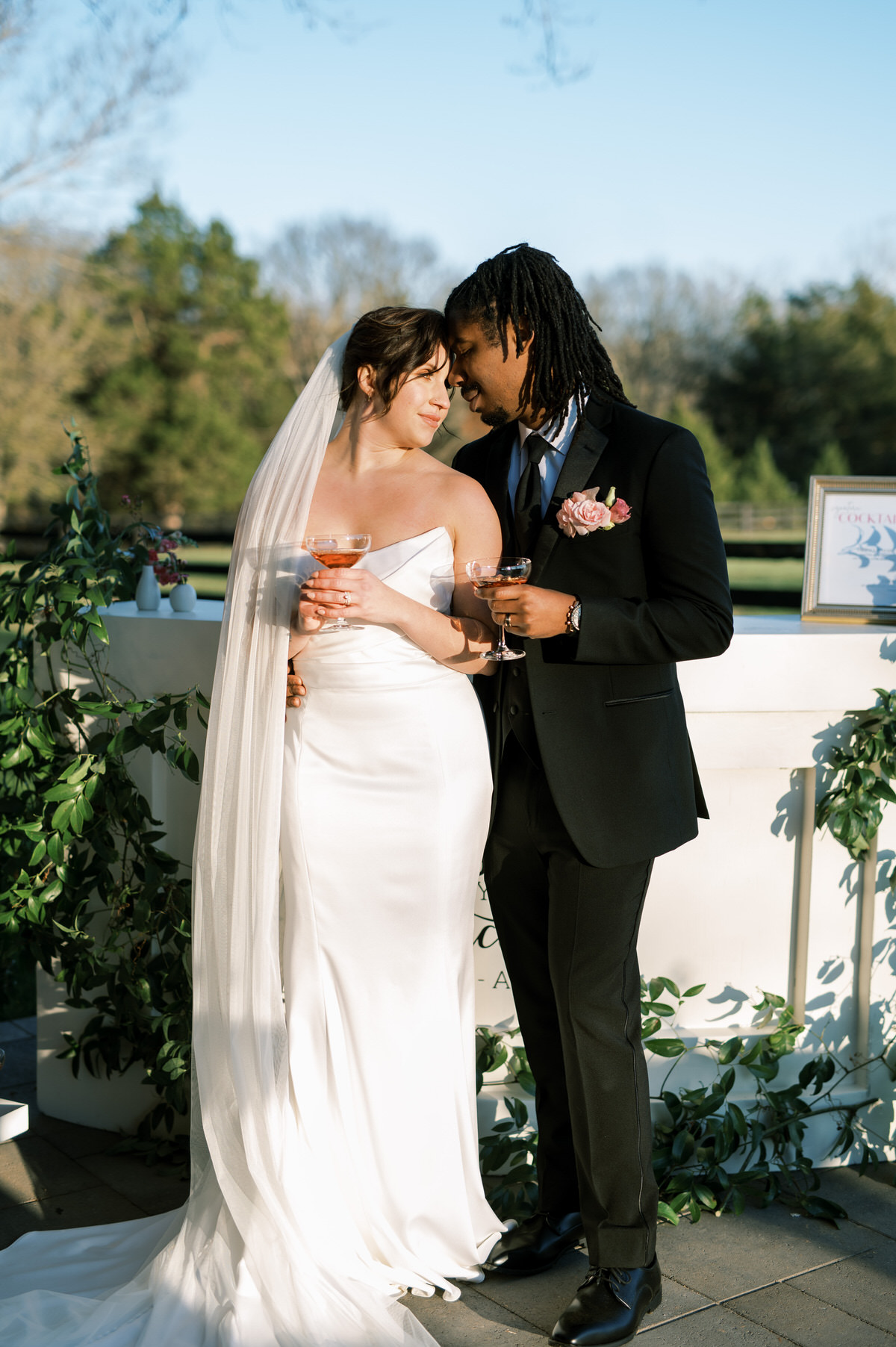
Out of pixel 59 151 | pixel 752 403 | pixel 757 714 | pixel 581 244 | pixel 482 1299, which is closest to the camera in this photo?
pixel 482 1299

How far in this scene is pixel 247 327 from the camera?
35125mm

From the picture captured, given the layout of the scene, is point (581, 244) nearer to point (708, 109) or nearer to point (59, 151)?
point (708, 109)

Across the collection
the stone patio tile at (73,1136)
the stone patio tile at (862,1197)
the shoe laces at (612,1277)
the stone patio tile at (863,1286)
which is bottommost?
the stone patio tile at (73,1136)

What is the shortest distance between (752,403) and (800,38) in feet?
35.4

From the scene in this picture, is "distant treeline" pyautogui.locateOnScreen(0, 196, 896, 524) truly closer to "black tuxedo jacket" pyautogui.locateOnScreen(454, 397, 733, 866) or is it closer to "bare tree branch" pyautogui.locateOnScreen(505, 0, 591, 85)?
"bare tree branch" pyautogui.locateOnScreen(505, 0, 591, 85)

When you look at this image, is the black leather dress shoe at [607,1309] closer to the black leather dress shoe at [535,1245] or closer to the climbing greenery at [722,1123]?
the black leather dress shoe at [535,1245]

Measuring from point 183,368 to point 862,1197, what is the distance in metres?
34.5

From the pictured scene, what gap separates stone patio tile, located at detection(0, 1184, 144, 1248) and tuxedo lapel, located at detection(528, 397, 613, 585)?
2.02m

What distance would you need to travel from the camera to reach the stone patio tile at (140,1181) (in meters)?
3.04

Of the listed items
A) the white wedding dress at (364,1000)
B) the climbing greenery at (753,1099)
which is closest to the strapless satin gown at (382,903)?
the white wedding dress at (364,1000)

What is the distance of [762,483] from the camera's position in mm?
35000

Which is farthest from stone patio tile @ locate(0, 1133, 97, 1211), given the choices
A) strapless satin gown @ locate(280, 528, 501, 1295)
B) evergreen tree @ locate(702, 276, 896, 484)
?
evergreen tree @ locate(702, 276, 896, 484)

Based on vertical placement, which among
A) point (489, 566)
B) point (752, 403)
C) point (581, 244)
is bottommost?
point (489, 566)

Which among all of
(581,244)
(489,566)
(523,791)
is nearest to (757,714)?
(523,791)
